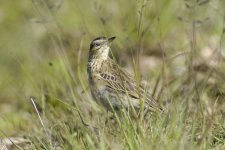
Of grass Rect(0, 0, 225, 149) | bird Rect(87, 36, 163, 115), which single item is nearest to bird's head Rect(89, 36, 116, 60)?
bird Rect(87, 36, 163, 115)

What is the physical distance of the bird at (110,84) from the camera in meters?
6.70

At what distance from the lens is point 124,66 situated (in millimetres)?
8672

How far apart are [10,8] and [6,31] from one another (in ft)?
3.39

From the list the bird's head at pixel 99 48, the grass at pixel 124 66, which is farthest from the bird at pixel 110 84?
the grass at pixel 124 66

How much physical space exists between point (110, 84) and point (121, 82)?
1.63 feet

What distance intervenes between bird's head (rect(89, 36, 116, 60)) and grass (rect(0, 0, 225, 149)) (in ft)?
0.36

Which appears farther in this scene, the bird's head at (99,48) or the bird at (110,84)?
the bird's head at (99,48)

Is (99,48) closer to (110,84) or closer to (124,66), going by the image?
(110,84)

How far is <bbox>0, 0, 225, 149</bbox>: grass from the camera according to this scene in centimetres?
581

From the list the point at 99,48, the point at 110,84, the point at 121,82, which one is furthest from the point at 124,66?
the point at 121,82

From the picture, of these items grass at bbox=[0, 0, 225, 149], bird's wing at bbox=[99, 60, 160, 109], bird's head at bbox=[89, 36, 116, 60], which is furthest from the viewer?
bird's head at bbox=[89, 36, 116, 60]

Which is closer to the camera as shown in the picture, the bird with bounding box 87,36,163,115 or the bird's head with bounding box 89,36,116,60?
the bird with bounding box 87,36,163,115

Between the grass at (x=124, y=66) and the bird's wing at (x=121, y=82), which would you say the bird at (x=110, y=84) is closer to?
the bird's wing at (x=121, y=82)

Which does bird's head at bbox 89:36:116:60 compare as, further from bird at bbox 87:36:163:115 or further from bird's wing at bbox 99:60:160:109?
bird's wing at bbox 99:60:160:109
